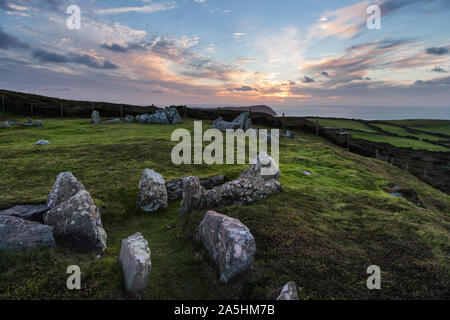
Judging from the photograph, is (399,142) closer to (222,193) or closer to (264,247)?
(222,193)

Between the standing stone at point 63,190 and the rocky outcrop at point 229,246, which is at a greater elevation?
the standing stone at point 63,190

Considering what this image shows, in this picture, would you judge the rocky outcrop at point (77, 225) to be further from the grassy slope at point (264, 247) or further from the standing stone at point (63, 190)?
the standing stone at point (63, 190)

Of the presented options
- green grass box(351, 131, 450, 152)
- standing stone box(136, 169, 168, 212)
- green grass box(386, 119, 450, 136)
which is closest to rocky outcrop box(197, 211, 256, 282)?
standing stone box(136, 169, 168, 212)

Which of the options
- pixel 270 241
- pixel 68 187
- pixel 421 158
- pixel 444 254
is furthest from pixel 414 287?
pixel 421 158

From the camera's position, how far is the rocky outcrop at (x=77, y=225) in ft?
30.9

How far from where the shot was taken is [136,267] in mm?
7316

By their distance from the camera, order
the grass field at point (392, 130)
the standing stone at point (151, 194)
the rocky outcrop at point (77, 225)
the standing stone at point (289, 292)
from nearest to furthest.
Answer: the standing stone at point (289, 292) < the rocky outcrop at point (77, 225) < the standing stone at point (151, 194) < the grass field at point (392, 130)

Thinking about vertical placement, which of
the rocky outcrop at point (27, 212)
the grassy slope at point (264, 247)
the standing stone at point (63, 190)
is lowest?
the grassy slope at point (264, 247)

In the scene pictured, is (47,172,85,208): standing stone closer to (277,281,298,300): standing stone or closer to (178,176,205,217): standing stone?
(178,176,205,217): standing stone

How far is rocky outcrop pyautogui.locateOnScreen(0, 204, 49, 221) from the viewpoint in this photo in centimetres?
1128

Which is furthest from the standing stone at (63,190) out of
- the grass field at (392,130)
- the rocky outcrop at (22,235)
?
the grass field at (392,130)

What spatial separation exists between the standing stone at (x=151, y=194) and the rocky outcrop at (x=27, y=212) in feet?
14.7

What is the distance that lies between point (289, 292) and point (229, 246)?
2.29m

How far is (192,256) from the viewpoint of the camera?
9719mm
